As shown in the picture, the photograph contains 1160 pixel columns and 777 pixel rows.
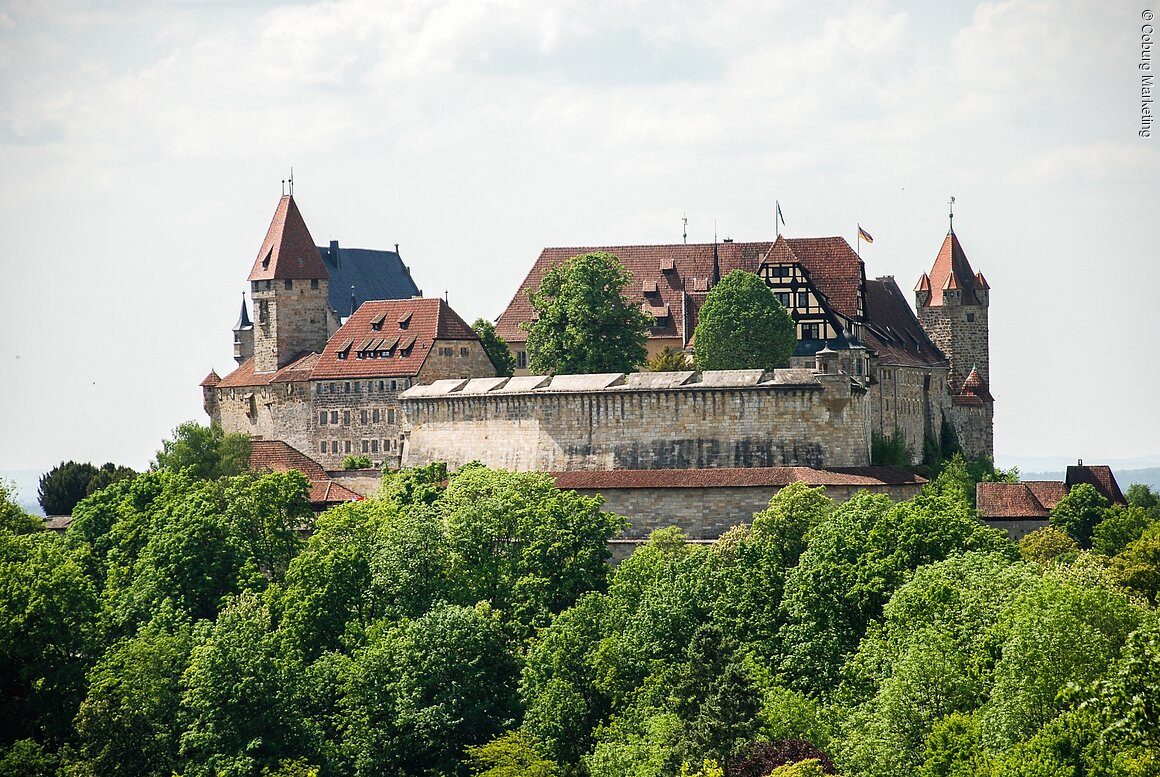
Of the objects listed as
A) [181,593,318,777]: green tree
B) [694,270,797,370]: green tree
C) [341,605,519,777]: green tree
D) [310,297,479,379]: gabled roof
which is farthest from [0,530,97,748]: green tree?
[694,270,797,370]: green tree

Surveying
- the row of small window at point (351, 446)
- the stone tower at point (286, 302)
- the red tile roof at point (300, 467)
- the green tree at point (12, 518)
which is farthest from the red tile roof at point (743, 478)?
the stone tower at point (286, 302)

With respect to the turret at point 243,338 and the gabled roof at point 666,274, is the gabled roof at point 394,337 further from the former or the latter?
the turret at point 243,338

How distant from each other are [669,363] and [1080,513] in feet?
51.5

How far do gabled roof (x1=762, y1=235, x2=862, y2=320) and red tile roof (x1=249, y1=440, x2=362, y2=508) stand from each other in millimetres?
18767

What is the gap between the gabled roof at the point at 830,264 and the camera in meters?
86.1

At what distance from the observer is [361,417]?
8575 cm

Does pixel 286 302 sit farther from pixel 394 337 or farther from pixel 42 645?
pixel 42 645

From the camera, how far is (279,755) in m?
58.1

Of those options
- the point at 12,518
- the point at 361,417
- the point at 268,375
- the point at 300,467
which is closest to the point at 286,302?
the point at 268,375

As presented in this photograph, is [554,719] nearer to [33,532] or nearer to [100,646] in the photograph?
[100,646]

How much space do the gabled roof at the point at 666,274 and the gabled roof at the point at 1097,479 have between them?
15.0 m

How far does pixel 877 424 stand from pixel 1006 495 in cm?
535

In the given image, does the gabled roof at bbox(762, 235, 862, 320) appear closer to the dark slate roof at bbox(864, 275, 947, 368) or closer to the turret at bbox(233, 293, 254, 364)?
the dark slate roof at bbox(864, 275, 947, 368)

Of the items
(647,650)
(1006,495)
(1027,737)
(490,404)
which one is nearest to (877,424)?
(1006,495)
